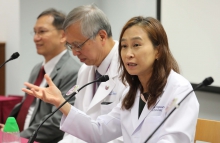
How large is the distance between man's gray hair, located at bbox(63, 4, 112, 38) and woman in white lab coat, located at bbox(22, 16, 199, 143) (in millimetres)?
457

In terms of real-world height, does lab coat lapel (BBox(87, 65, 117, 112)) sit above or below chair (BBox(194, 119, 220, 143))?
above

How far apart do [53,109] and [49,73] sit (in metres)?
0.40

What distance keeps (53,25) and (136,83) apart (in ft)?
4.70

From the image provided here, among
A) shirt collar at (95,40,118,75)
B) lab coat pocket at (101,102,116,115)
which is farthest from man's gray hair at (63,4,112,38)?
lab coat pocket at (101,102,116,115)

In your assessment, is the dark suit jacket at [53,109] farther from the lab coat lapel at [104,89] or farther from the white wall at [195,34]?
the white wall at [195,34]

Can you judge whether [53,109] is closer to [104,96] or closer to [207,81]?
[104,96]

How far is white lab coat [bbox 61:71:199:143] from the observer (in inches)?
66.1

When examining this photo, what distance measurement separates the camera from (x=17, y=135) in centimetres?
208

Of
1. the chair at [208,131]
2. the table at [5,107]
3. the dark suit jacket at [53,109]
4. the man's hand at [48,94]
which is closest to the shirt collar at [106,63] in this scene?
the dark suit jacket at [53,109]

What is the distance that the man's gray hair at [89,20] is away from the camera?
2385 millimetres

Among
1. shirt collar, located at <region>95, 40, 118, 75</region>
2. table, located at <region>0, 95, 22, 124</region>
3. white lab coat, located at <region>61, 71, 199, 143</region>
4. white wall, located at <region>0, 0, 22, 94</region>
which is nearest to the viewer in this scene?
white lab coat, located at <region>61, 71, 199, 143</region>

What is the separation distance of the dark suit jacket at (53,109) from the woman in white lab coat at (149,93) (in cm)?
80

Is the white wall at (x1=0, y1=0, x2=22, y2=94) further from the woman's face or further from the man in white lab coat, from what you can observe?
the woman's face

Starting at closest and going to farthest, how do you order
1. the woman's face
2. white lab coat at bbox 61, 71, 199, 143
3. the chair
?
white lab coat at bbox 61, 71, 199, 143
the woman's face
the chair
